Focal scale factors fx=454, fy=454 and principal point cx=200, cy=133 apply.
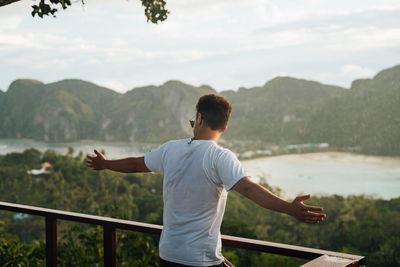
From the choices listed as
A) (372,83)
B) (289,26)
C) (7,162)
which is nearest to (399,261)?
(372,83)

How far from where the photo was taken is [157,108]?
51031mm

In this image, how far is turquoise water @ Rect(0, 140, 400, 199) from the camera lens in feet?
125

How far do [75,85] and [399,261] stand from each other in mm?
39380

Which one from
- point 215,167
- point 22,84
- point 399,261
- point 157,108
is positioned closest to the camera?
point 215,167

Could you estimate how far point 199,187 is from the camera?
128cm

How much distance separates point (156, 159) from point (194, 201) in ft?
0.70

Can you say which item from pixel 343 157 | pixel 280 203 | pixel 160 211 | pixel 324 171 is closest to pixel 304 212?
pixel 280 203

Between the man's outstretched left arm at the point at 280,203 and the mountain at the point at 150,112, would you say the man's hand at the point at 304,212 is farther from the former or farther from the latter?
the mountain at the point at 150,112

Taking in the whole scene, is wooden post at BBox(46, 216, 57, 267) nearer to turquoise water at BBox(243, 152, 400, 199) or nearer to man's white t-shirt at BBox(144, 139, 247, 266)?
man's white t-shirt at BBox(144, 139, 247, 266)

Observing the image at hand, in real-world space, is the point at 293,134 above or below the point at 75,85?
below

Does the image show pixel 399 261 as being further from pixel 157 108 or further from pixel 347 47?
pixel 347 47

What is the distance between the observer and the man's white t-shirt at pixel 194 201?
1274 mm

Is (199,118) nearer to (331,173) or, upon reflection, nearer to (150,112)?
(331,173)

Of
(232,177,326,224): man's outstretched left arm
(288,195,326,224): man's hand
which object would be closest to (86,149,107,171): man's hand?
(232,177,326,224): man's outstretched left arm
